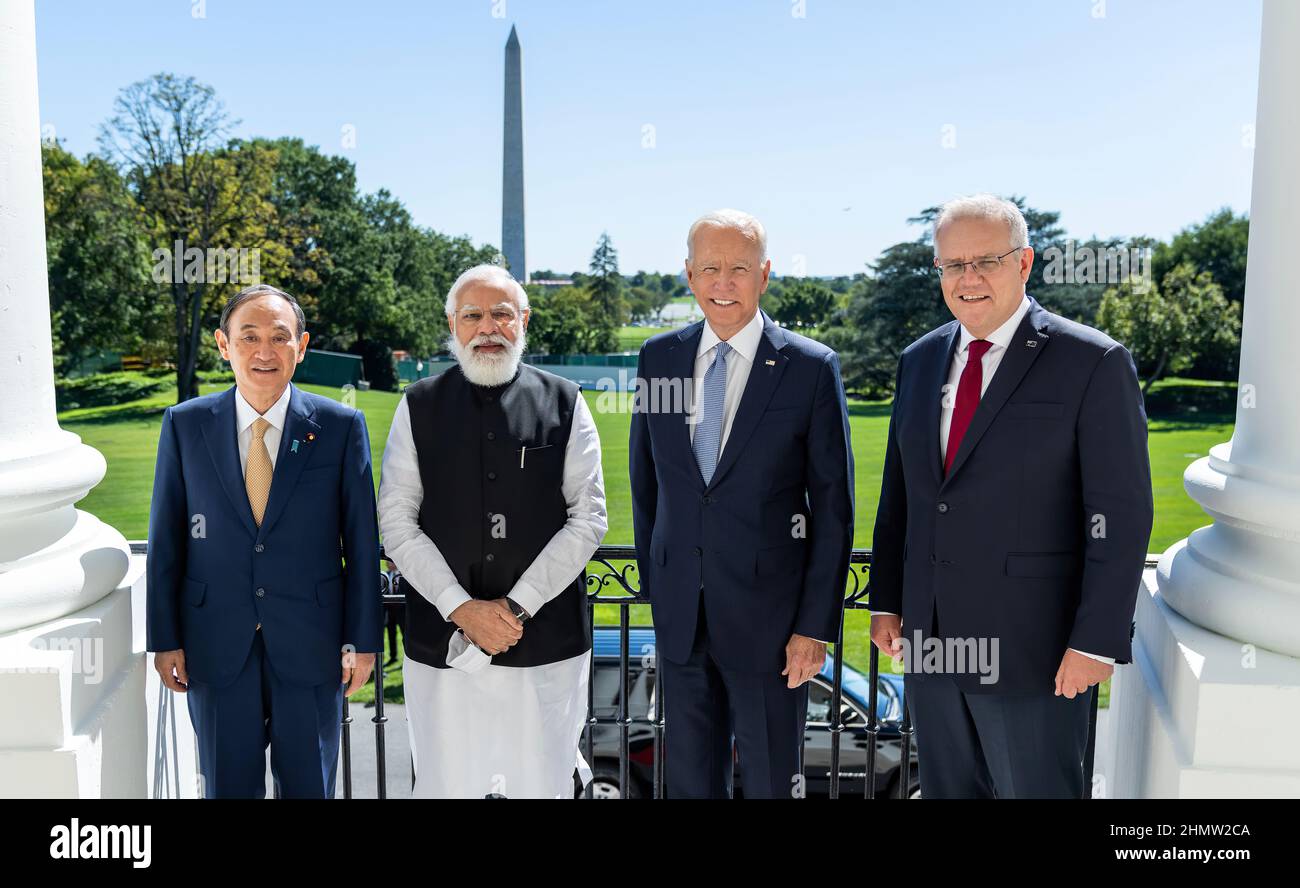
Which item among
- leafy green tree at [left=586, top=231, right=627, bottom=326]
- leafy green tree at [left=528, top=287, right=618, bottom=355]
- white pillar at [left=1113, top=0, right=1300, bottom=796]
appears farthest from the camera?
leafy green tree at [left=586, top=231, right=627, bottom=326]

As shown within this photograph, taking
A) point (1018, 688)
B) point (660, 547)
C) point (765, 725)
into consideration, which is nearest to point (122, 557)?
point (660, 547)

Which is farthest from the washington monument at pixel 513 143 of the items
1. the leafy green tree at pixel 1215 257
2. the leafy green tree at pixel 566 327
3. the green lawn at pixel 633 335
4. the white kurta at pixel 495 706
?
the white kurta at pixel 495 706

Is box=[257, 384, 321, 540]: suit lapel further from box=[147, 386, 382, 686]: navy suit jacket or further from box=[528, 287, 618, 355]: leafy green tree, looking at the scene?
box=[528, 287, 618, 355]: leafy green tree

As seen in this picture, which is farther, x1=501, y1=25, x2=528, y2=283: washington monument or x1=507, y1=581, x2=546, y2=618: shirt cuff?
x1=501, y1=25, x2=528, y2=283: washington monument

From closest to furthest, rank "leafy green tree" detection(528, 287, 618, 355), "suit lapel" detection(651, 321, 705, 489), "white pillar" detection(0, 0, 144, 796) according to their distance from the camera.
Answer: "white pillar" detection(0, 0, 144, 796), "suit lapel" detection(651, 321, 705, 489), "leafy green tree" detection(528, 287, 618, 355)

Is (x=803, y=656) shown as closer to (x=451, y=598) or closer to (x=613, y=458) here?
(x=451, y=598)

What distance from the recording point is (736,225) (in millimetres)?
3297

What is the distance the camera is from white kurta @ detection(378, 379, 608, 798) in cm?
350

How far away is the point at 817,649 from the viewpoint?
3309 millimetres

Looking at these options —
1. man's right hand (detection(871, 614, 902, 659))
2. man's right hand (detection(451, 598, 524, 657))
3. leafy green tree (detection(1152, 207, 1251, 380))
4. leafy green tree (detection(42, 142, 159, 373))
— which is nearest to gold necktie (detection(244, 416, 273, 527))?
man's right hand (detection(451, 598, 524, 657))

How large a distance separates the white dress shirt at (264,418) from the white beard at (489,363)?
581 mm

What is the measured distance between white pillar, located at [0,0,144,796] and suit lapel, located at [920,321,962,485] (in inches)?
102

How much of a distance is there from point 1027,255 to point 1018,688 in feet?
4.14

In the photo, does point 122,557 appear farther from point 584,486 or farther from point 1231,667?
point 1231,667
